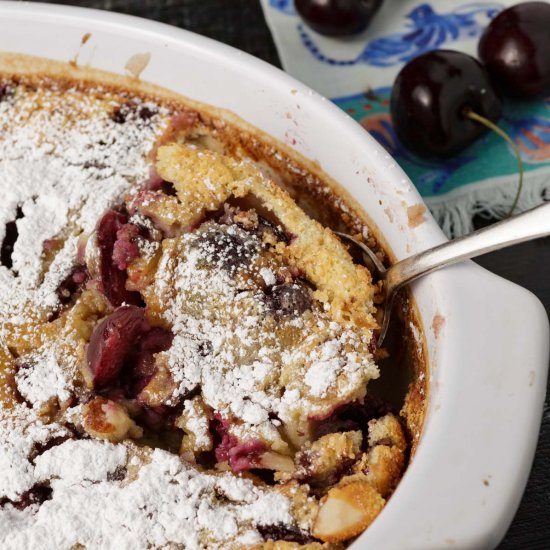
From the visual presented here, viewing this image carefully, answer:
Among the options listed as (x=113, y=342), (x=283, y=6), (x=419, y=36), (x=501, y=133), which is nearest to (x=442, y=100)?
(x=501, y=133)

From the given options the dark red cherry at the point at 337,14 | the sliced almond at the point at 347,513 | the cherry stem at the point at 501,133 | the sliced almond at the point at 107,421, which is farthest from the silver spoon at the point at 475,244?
the dark red cherry at the point at 337,14

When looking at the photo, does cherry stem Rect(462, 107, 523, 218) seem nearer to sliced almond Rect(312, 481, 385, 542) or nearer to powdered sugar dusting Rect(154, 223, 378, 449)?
powdered sugar dusting Rect(154, 223, 378, 449)

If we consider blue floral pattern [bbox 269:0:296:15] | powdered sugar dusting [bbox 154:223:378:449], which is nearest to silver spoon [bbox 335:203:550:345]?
powdered sugar dusting [bbox 154:223:378:449]

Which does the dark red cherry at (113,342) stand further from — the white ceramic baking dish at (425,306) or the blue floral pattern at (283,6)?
the blue floral pattern at (283,6)

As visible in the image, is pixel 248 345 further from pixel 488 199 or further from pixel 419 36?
pixel 419 36

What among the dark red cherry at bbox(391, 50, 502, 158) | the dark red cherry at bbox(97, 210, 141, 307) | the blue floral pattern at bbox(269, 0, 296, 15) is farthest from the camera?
the blue floral pattern at bbox(269, 0, 296, 15)
